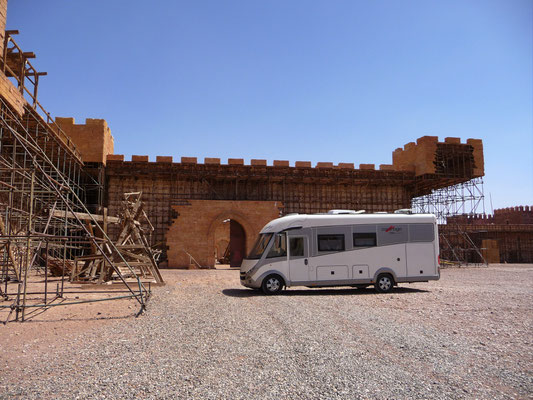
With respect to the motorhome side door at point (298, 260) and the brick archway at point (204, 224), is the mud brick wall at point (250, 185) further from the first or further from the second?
the motorhome side door at point (298, 260)

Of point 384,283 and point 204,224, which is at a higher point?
point 204,224

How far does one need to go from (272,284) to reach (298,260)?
1.15 meters

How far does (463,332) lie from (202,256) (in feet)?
67.8

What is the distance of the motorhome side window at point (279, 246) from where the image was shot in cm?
1237

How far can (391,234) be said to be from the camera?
13164mm

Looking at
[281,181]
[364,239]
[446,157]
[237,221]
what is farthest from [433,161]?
[364,239]

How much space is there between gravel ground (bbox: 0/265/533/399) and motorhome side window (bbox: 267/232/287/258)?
11.3 feet

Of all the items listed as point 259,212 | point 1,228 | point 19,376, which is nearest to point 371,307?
point 19,376

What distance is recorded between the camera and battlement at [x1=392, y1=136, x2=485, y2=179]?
28.7 meters

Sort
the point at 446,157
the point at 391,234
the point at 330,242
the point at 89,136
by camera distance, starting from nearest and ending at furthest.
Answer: the point at 330,242
the point at 391,234
the point at 89,136
the point at 446,157

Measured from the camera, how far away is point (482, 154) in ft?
98.4

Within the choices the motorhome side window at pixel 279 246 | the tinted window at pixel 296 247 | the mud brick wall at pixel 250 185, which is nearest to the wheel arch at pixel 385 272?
the tinted window at pixel 296 247

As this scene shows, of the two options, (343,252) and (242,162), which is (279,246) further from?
(242,162)

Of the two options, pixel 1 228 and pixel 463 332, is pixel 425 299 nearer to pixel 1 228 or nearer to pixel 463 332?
pixel 463 332
